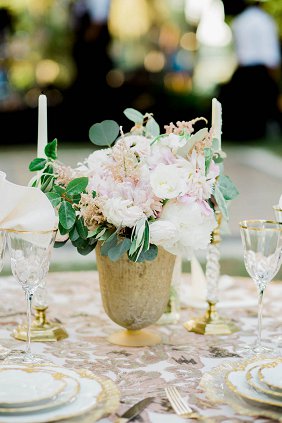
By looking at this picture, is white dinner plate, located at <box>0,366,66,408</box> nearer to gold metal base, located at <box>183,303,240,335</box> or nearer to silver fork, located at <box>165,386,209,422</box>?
silver fork, located at <box>165,386,209,422</box>

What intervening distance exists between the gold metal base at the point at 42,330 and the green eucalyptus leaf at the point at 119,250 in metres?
0.27

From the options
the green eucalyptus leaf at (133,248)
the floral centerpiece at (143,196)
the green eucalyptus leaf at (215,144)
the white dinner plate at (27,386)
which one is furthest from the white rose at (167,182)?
the white dinner plate at (27,386)

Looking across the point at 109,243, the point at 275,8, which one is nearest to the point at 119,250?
the point at 109,243

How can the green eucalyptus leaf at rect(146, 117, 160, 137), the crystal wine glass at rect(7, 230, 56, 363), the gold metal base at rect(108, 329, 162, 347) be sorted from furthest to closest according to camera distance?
the green eucalyptus leaf at rect(146, 117, 160, 137)
the gold metal base at rect(108, 329, 162, 347)
the crystal wine glass at rect(7, 230, 56, 363)

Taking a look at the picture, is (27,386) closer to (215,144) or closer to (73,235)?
(73,235)

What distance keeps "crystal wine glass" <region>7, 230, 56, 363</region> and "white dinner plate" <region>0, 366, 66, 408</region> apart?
19 centimetres

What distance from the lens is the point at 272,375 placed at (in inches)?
53.9

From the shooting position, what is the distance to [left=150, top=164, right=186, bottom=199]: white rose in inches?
63.8

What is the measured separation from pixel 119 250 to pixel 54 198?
0.59 ft

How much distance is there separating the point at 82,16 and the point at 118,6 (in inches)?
23.0

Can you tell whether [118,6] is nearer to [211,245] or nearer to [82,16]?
[82,16]

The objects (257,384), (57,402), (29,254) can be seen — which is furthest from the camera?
(29,254)

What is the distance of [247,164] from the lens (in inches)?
384

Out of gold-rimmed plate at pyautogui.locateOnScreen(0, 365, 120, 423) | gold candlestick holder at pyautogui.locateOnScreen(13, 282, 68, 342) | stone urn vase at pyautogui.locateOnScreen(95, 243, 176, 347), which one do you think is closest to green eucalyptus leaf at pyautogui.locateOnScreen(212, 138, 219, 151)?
stone urn vase at pyautogui.locateOnScreen(95, 243, 176, 347)
